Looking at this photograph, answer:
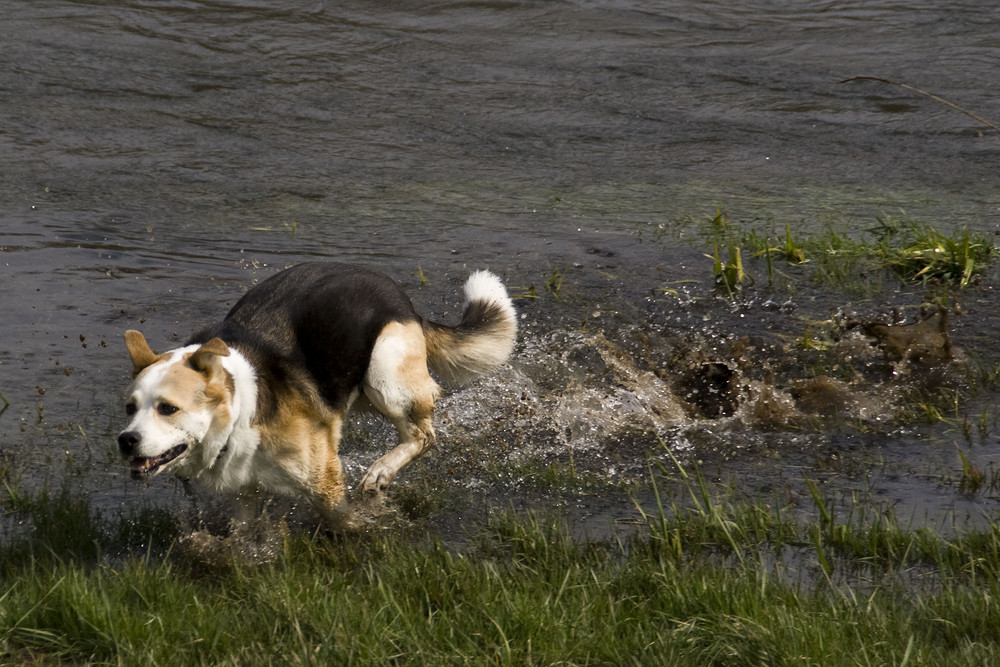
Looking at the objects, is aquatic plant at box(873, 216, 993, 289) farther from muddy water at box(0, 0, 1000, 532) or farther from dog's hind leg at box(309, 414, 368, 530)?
dog's hind leg at box(309, 414, 368, 530)

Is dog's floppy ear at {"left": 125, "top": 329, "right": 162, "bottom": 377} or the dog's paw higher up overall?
dog's floppy ear at {"left": 125, "top": 329, "right": 162, "bottom": 377}

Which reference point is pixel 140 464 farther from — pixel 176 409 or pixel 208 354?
pixel 208 354

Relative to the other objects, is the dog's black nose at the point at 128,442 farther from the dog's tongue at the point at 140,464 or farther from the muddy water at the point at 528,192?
the muddy water at the point at 528,192

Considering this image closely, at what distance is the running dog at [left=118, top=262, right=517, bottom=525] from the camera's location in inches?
175

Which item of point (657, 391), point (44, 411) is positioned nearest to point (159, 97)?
point (44, 411)

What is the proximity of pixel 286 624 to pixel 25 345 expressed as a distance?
11.6ft

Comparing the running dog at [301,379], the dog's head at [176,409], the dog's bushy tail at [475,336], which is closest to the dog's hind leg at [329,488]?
the running dog at [301,379]

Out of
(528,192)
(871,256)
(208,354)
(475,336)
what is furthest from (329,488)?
(528,192)

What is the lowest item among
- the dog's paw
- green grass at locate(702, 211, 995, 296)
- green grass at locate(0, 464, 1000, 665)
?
the dog's paw

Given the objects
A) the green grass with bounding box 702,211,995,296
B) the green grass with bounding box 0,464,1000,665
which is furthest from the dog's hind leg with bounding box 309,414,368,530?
the green grass with bounding box 702,211,995,296

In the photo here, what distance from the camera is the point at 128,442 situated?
4.22 m

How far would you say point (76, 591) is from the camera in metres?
4.05

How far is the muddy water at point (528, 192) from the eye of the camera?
6.01 metres

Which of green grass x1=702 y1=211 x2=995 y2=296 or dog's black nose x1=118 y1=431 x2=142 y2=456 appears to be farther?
green grass x1=702 y1=211 x2=995 y2=296
